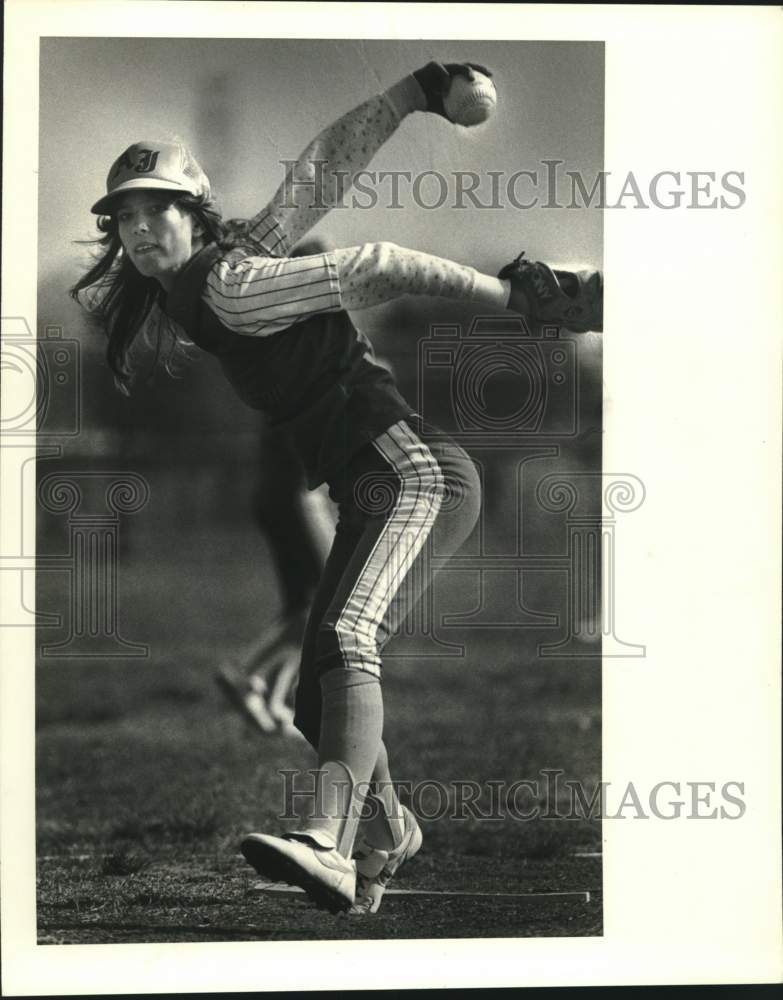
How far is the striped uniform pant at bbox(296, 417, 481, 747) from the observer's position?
3.86 m

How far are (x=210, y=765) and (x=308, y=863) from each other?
400 mm

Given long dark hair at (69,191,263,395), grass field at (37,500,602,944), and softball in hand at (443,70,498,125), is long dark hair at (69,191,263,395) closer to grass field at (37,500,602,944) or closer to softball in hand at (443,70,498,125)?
grass field at (37,500,602,944)

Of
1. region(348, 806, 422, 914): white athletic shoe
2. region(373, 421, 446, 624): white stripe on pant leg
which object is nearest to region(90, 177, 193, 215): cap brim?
region(373, 421, 446, 624): white stripe on pant leg

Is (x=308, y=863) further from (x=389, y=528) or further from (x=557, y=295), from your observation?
(x=557, y=295)

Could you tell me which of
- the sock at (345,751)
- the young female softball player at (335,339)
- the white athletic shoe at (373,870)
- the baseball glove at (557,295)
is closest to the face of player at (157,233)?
the young female softball player at (335,339)

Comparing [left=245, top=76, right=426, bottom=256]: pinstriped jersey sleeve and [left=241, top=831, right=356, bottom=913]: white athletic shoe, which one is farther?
[left=245, top=76, right=426, bottom=256]: pinstriped jersey sleeve

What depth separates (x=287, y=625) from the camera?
3.88 metres

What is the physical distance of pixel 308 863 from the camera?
12.1 feet

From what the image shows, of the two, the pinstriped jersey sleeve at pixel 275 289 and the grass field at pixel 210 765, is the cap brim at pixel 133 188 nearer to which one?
the pinstriped jersey sleeve at pixel 275 289

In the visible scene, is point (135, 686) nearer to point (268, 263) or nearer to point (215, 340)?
point (215, 340)

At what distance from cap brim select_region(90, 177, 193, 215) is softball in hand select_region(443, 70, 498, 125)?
75 centimetres

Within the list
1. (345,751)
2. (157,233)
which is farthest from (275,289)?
(345,751)

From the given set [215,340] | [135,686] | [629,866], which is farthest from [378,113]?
[629,866]

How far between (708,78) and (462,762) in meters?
2.00
